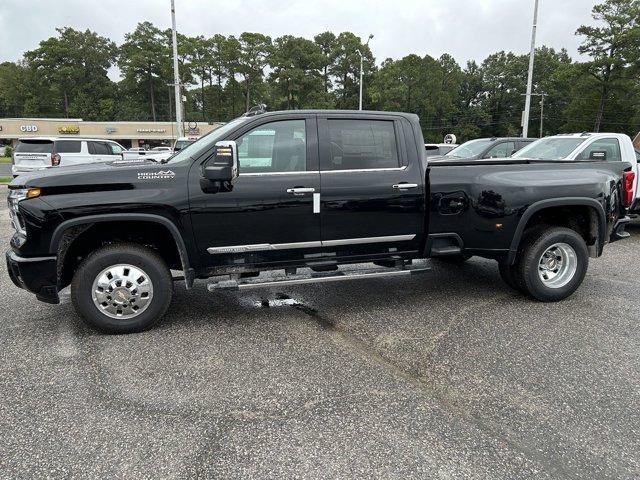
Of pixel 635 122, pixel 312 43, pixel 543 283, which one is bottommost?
pixel 543 283

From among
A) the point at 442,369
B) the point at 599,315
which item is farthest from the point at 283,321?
the point at 599,315

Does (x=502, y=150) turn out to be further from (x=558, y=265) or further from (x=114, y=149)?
(x=114, y=149)

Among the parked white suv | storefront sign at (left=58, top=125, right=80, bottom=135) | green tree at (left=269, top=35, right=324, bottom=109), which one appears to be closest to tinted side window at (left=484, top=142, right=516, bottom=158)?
the parked white suv

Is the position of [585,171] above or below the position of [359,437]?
above

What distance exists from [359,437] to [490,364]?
1424 millimetres

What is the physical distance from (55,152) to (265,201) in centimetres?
1488

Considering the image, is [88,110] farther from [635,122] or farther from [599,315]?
[599,315]

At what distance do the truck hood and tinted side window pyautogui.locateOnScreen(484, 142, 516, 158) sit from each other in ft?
34.6

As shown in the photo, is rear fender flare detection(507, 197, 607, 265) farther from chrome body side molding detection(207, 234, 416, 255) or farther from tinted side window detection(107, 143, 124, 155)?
tinted side window detection(107, 143, 124, 155)

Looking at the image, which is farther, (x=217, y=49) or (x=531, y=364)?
(x=217, y=49)

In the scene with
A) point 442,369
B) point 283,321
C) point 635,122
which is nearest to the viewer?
point 442,369

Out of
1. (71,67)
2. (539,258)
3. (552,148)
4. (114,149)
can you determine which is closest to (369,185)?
(539,258)

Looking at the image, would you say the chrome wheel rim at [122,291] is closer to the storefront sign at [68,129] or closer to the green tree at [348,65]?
the storefront sign at [68,129]

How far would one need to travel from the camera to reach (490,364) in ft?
11.7
